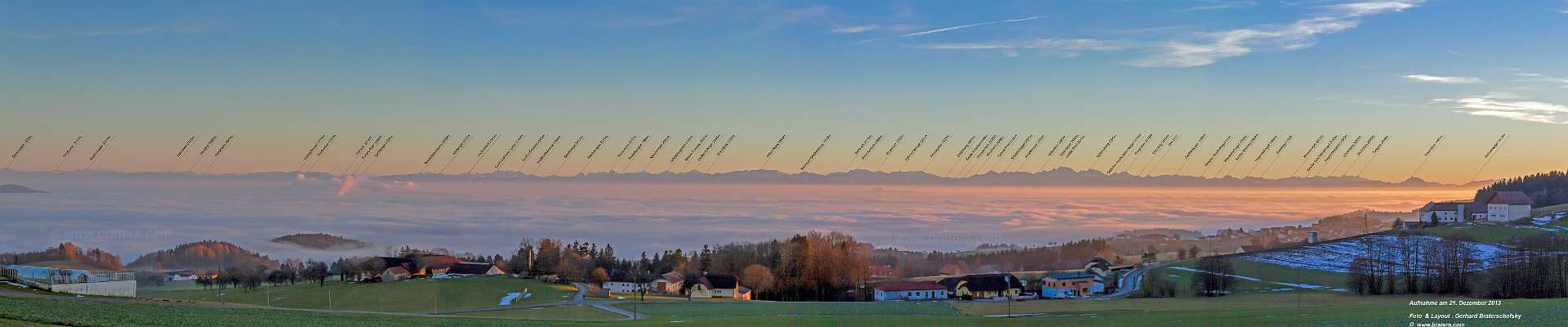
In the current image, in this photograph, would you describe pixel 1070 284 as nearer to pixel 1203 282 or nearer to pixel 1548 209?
pixel 1203 282

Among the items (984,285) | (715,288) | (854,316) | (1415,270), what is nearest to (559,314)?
(854,316)

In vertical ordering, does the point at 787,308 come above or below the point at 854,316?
below

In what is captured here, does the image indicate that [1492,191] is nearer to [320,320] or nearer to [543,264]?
[543,264]

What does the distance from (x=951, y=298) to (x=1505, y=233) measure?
8517cm

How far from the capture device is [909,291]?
286 ft

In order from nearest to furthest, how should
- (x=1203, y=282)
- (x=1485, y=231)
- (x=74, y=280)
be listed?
(x=74, y=280) < (x=1203, y=282) < (x=1485, y=231)

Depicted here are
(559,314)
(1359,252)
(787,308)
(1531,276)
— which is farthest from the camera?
(1359,252)

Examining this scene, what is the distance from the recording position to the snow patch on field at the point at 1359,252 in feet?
332

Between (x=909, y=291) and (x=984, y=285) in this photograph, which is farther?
(x=984, y=285)

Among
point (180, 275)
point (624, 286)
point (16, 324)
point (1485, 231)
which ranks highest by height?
point (1485, 231)

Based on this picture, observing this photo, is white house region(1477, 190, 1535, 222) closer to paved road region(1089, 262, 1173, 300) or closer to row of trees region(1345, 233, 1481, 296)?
row of trees region(1345, 233, 1481, 296)

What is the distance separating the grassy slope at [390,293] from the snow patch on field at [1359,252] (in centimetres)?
7320

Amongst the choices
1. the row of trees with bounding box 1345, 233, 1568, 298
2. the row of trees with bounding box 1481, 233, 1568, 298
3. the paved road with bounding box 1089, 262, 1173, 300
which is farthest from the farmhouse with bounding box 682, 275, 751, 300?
→ the row of trees with bounding box 1481, 233, 1568, 298

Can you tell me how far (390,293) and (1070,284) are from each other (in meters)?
54.1
